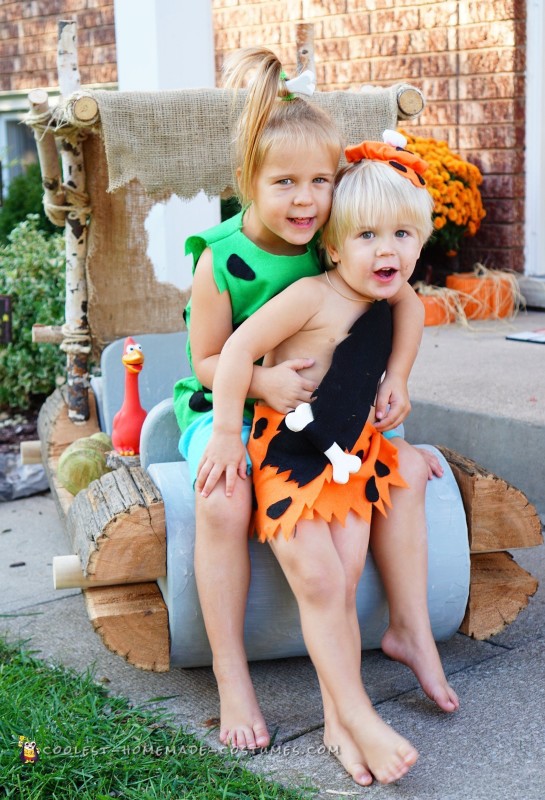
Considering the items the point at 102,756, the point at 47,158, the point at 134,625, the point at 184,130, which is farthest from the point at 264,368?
the point at 47,158

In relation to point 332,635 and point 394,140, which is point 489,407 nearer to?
point 394,140

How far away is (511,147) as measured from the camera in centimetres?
591

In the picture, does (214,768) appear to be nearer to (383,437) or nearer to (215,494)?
(215,494)

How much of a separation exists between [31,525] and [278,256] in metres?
1.81

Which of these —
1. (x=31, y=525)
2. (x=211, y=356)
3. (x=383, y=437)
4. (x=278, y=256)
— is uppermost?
(x=278, y=256)

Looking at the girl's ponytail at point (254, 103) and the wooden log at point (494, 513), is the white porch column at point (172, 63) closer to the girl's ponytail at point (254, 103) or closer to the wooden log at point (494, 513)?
the girl's ponytail at point (254, 103)

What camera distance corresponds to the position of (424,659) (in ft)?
7.65

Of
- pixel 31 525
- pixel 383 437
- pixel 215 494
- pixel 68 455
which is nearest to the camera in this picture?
A: pixel 215 494

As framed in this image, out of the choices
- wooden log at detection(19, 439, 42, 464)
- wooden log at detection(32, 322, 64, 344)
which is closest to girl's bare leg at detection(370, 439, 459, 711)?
wooden log at detection(32, 322, 64, 344)

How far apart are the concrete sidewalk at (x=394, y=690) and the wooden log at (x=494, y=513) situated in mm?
Result: 306

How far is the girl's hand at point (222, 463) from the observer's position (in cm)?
228

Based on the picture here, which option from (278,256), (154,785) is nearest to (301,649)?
(154,785)

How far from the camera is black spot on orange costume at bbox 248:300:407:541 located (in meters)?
2.24

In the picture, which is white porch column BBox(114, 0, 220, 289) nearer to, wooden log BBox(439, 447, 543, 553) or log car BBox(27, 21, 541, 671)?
log car BBox(27, 21, 541, 671)
